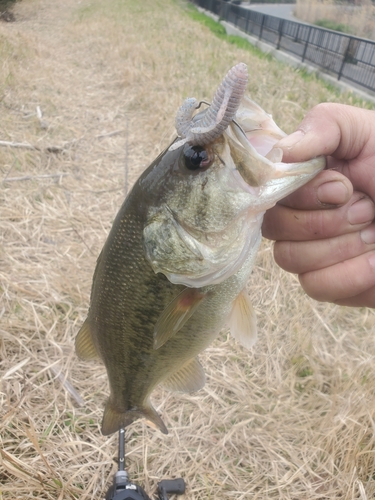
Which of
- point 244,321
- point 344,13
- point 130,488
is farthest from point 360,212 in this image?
point 344,13

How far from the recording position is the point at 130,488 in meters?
2.08

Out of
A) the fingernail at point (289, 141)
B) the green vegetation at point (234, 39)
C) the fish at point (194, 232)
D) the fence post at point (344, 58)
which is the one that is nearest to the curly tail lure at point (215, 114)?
the fish at point (194, 232)

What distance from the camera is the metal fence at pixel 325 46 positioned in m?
11.3

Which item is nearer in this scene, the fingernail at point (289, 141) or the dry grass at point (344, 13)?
the fingernail at point (289, 141)

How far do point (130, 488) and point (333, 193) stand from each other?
170 centimetres

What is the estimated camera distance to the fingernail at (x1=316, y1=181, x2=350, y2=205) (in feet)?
5.16

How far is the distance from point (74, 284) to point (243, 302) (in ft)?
7.40

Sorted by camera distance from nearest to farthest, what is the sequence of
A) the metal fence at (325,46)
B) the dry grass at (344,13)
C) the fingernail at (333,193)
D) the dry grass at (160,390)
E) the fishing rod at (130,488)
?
1. the fingernail at (333,193)
2. the fishing rod at (130,488)
3. the dry grass at (160,390)
4. the metal fence at (325,46)
5. the dry grass at (344,13)

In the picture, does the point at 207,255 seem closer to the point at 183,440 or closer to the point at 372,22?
the point at 183,440

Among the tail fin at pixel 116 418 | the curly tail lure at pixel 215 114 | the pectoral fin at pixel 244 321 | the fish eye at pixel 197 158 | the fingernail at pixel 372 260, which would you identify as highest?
the curly tail lure at pixel 215 114

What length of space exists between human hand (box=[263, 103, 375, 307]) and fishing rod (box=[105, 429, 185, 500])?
130 centimetres

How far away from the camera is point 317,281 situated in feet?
6.17

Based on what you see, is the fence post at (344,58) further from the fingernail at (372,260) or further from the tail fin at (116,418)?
the tail fin at (116,418)

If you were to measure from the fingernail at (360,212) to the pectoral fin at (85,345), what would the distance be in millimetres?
1236
